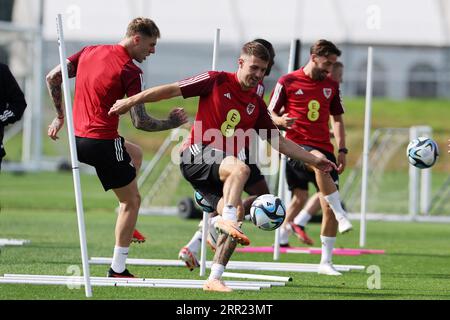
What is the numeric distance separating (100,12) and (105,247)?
23065mm

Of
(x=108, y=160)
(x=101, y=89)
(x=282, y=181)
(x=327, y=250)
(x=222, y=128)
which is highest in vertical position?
(x=101, y=89)

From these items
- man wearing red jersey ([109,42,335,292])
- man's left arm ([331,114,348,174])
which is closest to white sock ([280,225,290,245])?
man's left arm ([331,114,348,174])

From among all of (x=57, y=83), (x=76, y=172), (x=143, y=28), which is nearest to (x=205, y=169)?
(x=76, y=172)

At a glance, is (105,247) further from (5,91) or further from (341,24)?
(341,24)

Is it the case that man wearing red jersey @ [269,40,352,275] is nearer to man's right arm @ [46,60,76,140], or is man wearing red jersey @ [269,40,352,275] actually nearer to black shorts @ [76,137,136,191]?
black shorts @ [76,137,136,191]

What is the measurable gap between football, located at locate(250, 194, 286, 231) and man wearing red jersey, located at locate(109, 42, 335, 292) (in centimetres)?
19

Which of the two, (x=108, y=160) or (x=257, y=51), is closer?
(x=257, y=51)

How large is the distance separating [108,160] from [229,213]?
1.60 metres

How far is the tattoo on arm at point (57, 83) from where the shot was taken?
10.6 m

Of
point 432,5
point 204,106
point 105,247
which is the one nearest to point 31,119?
point 432,5

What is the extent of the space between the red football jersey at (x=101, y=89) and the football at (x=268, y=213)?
1.67 meters

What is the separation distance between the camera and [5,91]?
11734 mm

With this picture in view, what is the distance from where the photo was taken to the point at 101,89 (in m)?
10.3

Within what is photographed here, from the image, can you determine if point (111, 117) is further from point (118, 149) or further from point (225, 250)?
point (225, 250)
